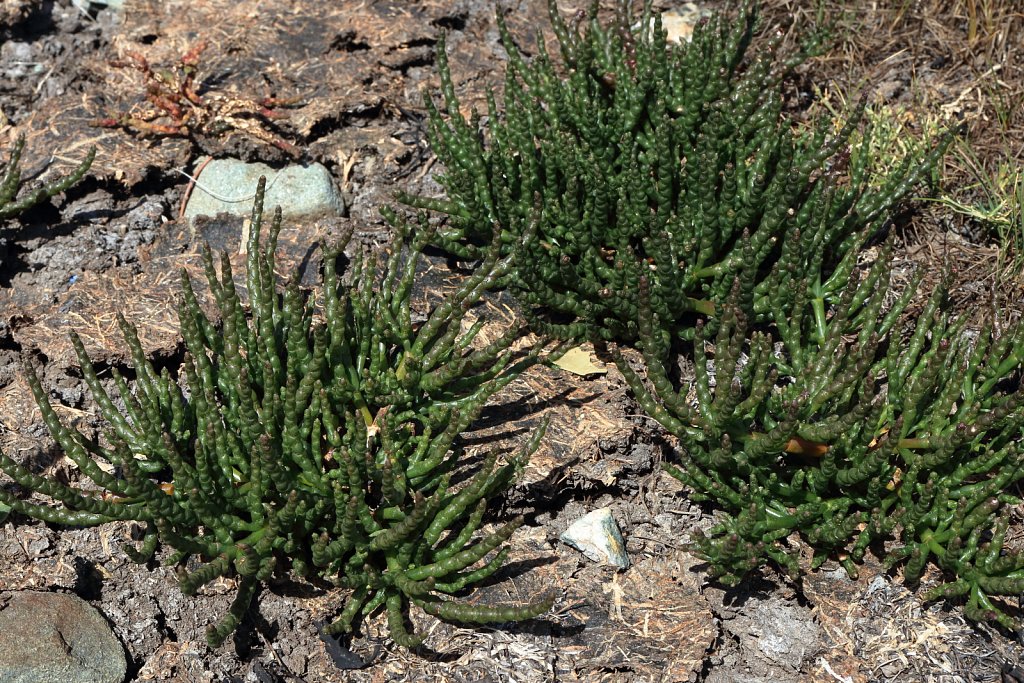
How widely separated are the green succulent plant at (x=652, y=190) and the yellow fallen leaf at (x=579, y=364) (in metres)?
0.12

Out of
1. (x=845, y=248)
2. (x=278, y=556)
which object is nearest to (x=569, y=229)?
(x=845, y=248)

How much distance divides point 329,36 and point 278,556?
9.72ft

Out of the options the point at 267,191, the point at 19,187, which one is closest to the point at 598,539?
the point at 267,191

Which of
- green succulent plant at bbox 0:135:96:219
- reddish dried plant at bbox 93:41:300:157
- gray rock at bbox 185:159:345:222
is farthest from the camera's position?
reddish dried plant at bbox 93:41:300:157

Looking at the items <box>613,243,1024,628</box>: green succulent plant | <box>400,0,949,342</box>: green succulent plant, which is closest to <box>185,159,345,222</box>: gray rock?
<box>400,0,949,342</box>: green succulent plant

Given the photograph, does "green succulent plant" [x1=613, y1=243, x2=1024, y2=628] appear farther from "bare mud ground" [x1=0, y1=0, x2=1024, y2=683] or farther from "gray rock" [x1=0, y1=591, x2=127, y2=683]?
"gray rock" [x1=0, y1=591, x2=127, y2=683]

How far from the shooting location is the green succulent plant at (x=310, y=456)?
2855mm

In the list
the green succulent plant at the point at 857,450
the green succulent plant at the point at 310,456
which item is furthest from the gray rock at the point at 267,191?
the green succulent plant at the point at 857,450

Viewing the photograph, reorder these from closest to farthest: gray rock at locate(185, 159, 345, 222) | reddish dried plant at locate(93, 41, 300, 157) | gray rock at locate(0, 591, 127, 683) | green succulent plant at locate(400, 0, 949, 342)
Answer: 1. gray rock at locate(0, 591, 127, 683)
2. green succulent plant at locate(400, 0, 949, 342)
3. gray rock at locate(185, 159, 345, 222)
4. reddish dried plant at locate(93, 41, 300, 157)

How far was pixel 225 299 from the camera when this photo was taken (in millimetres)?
2949

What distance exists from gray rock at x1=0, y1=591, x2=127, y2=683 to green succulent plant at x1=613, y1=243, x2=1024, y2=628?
1896 mm

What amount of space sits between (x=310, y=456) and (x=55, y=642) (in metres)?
0.94

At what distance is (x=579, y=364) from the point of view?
3.73m

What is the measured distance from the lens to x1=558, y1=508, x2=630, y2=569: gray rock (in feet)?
10.7
